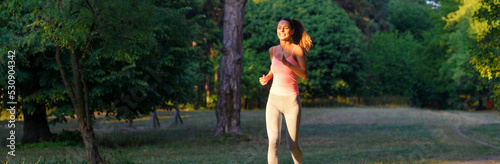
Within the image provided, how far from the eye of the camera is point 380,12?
7119 cm

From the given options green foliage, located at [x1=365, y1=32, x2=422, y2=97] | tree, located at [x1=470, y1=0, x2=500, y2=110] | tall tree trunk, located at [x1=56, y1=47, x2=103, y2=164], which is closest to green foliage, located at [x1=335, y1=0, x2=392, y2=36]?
green foliage, located at [x1=365, y1=32, x2=422, y2=97]

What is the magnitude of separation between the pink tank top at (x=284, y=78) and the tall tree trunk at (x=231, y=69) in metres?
14.5

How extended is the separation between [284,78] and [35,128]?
15.4 m

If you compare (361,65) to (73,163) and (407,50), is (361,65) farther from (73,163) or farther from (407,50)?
(73,163)

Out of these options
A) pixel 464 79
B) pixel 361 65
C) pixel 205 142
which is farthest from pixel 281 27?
pixel 361 65

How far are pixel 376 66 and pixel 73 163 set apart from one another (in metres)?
56.5

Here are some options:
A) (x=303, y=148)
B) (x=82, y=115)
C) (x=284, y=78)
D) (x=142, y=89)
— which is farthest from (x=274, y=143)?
(x=142, y=89)

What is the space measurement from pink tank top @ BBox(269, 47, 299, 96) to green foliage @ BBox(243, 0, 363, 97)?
150ft

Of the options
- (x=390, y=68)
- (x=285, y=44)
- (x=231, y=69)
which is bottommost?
(x=285, y=44)

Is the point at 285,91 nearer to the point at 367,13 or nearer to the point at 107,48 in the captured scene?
the point at 107,48

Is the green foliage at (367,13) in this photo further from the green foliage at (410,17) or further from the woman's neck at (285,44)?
the woman's neck at (285,44)

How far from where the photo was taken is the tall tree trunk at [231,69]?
A: 22156 mm

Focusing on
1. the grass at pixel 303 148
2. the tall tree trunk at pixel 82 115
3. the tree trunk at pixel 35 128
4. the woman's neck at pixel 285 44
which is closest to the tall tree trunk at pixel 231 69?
the grass at pixel 303 148

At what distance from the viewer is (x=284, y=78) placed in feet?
25.3
